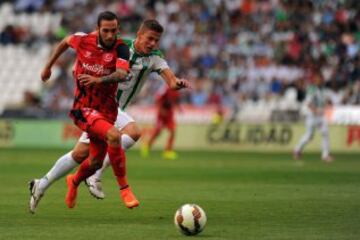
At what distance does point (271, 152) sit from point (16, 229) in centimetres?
2176

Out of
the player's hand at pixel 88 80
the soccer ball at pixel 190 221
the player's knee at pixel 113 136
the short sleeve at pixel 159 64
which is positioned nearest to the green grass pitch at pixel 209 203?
the soccer ball at pixel 190 221

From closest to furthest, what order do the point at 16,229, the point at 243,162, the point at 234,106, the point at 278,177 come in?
the point at 16,229, the point at 278,177, the point at 243,162, the point at 234,106

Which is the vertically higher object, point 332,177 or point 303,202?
point 303,202

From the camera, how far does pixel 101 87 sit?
11773 mm

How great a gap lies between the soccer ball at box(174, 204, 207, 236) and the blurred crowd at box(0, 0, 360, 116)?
23829 millimetres

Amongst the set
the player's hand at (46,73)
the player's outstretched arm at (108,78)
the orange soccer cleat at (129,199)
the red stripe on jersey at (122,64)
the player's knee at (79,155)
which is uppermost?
the red stripe on jersey at (122,64)

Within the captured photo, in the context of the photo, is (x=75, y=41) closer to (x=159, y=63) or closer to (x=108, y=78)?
(x=108, y=78)

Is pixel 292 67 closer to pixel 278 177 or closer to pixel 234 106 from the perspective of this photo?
pixel 234 106

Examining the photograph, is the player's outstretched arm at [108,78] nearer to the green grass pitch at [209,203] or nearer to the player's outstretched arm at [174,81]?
the player's outstretched arm at [174,81]

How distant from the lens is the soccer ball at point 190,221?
9805 millimetres

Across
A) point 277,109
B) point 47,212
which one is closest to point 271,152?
point 277,109

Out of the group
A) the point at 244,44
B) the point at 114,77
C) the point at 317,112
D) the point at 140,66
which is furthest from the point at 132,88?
the point at 244,44

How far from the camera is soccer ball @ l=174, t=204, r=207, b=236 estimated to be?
32.2ft

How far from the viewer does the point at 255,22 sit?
36781 mm
